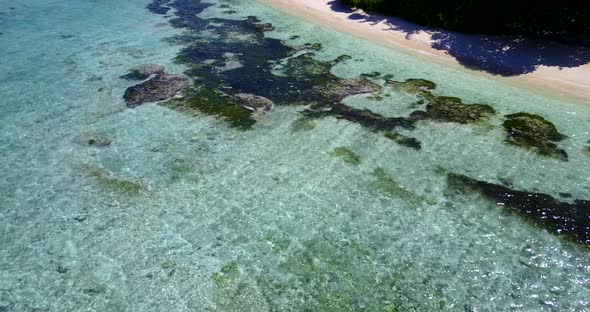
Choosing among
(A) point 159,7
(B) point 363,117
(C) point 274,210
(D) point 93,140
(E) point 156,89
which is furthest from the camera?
(A) point 159,7

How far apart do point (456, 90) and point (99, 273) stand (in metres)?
15.0

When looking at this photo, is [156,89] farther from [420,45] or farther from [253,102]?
[420,45]

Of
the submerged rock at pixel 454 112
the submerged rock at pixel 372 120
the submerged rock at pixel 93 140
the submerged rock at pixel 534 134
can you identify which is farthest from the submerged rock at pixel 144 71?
the submerged rock at pixel 534 134

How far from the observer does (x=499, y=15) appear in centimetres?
2083

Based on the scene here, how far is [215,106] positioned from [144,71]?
5346mm

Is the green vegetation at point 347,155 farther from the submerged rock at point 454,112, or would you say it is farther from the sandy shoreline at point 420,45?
the sandy shoreline at point 420,45

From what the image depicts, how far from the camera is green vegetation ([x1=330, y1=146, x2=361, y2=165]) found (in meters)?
14.3

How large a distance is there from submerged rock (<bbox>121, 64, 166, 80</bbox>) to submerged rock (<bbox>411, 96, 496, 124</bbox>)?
1208cm

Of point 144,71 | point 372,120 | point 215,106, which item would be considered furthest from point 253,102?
point 144,71

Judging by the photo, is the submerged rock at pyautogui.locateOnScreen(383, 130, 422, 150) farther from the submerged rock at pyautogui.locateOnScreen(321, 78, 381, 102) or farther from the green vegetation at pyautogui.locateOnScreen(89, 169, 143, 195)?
the green vegetation at pyautogui.locateOnScreen(89, 169, 143, 195)

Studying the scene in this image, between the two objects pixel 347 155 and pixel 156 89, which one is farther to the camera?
pixel 156 89

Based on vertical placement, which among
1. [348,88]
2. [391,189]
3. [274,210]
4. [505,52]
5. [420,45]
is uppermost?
[505,52]

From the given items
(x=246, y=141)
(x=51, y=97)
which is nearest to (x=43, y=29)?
(x=51, y=97)

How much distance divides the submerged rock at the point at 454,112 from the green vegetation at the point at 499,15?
6308mm
